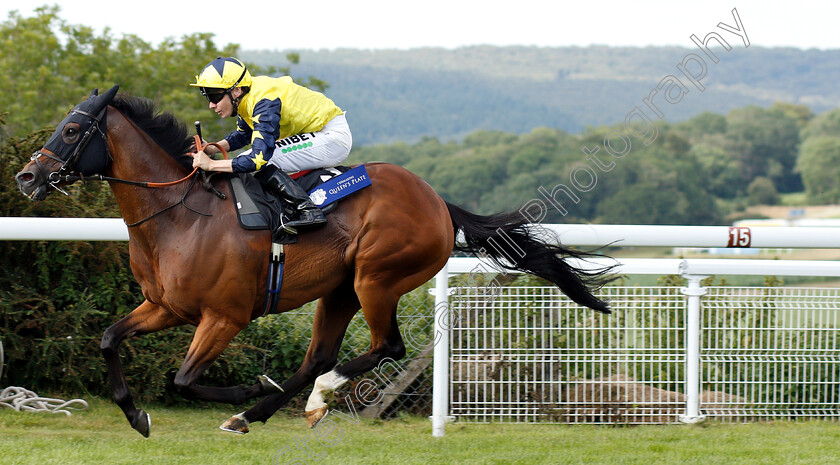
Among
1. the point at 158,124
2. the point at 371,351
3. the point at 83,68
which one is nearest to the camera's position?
the point at 158,124

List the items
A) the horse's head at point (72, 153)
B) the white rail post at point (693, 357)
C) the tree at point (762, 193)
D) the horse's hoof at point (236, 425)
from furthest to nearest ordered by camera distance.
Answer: the tree at point (762, 193), the white rail post at point (693, 357), the horse's hoof at point (236, 425), the horse's head at point (72, 153)

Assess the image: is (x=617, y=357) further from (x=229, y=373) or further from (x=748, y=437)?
(x=229, y=373)

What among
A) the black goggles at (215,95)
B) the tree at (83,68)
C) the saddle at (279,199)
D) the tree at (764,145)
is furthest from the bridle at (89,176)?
the tree at (764,145)

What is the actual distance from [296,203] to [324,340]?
80 centimetres

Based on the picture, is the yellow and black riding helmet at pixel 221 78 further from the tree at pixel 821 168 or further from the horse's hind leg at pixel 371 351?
the tree at pixel 821 168

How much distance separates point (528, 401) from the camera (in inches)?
184

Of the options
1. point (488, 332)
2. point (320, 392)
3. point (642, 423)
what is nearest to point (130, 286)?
point (320, 392)

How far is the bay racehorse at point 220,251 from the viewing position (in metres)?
3.55

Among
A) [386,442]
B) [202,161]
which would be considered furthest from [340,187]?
[386,442]

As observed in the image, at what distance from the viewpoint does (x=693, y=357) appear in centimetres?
461

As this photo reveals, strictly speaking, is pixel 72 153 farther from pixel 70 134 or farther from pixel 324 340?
pixel 324 340

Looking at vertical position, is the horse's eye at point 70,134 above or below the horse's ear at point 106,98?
below

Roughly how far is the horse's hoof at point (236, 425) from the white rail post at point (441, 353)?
1.06m

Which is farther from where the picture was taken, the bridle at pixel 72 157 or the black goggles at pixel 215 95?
the black goggles at pixel 215 95
